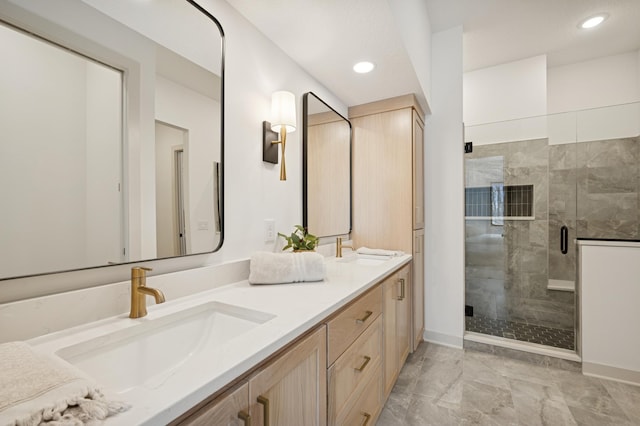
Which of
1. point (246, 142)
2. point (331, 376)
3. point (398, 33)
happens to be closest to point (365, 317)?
point (331, 376)

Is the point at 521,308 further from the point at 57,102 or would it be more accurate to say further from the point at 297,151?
the point at 57,102

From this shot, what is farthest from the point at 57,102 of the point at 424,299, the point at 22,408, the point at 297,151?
the point at 424,299

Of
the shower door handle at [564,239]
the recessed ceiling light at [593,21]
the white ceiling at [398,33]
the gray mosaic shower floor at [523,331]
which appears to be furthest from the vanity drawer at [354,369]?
the recessed ceiling light at [593,21]

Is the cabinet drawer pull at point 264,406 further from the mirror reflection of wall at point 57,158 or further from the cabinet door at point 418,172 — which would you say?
the cabinet door at point 418,172

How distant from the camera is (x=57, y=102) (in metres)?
0.73

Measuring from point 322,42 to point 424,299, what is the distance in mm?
2181

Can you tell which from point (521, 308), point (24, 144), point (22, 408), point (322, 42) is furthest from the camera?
point (521, 308)

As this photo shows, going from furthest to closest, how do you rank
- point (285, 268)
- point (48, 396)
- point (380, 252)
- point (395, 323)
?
point (380, 252) → point (395, 323) → point (285, 268) → point (48, 396)

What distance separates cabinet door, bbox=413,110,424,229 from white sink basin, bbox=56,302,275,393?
5.58 ft

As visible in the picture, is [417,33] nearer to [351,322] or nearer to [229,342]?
A: [351,322]

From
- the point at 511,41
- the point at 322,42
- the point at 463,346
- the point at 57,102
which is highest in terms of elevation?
the point at 511,41

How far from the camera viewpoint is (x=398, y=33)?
146 cm

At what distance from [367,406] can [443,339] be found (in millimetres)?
1432

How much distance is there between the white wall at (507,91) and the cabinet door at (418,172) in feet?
3.82
